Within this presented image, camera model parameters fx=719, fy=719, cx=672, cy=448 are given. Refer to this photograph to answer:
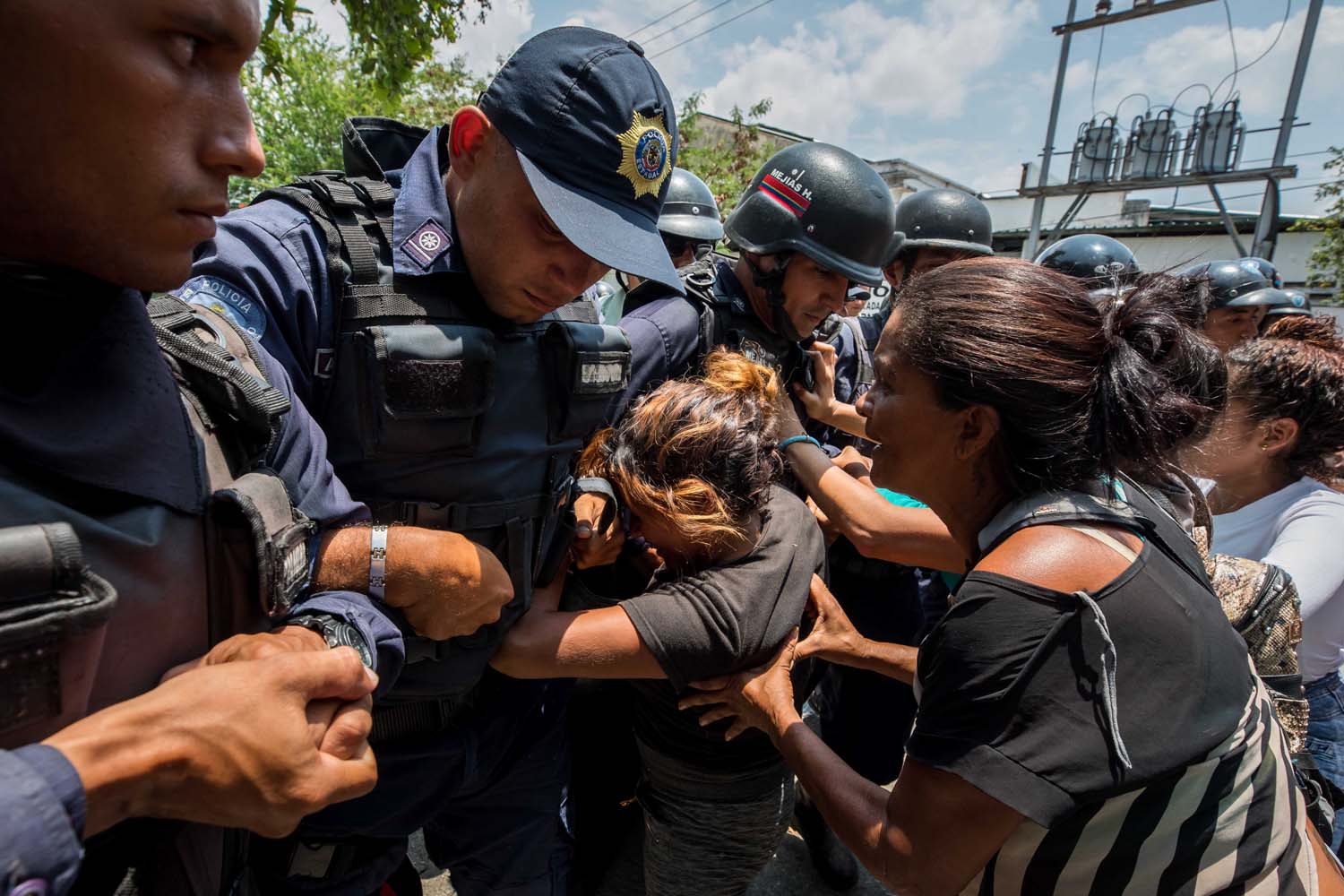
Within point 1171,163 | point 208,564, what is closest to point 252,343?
point 208,564

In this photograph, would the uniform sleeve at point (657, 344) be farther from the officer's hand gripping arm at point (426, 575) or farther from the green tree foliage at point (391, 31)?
the green tree foliage at point (391, 31)

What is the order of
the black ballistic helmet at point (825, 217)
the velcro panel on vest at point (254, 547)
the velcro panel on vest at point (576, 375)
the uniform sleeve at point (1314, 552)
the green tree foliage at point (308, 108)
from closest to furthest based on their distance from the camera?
the velcro panel on vest at point (254, 547), the velcro panel on vest at point (576, 375), the uniform sleeve at point (1314, 552), the black ballistic helmet at point (825, 217), the green tree foliage at point (308, 108)

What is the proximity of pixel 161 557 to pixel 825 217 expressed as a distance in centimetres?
276

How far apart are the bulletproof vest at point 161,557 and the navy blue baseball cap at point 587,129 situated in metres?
0.69

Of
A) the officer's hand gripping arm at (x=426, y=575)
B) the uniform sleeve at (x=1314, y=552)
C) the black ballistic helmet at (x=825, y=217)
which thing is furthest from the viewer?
the black ballistic helmet at (x=825, y=217)

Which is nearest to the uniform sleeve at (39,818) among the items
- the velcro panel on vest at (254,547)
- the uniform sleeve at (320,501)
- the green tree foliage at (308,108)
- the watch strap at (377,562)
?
the velcro panel on vest at (254,547)

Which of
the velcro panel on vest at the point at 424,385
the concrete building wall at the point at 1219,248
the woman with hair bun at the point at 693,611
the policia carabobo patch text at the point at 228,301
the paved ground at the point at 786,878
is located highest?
the concrete building wall at the point at 1219,248

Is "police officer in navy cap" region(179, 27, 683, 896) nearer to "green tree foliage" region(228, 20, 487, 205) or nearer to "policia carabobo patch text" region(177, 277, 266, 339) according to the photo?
"policia carabobo patch text" region(177, 277, 266, 339)

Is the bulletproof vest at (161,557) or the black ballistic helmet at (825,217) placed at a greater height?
the black ballistic helmet at (825,217)

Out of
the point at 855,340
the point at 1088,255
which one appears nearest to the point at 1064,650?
the point at 855,340

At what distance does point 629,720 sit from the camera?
7.80ft

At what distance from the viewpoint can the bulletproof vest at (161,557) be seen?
0.67 metres

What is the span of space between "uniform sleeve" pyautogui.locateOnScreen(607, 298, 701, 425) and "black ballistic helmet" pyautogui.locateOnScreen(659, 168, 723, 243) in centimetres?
282

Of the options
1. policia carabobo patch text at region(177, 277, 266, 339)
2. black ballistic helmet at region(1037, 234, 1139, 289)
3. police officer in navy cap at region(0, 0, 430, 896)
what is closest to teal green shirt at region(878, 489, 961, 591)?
policia carabobo patch text at region(177, 277, 266, 339)
